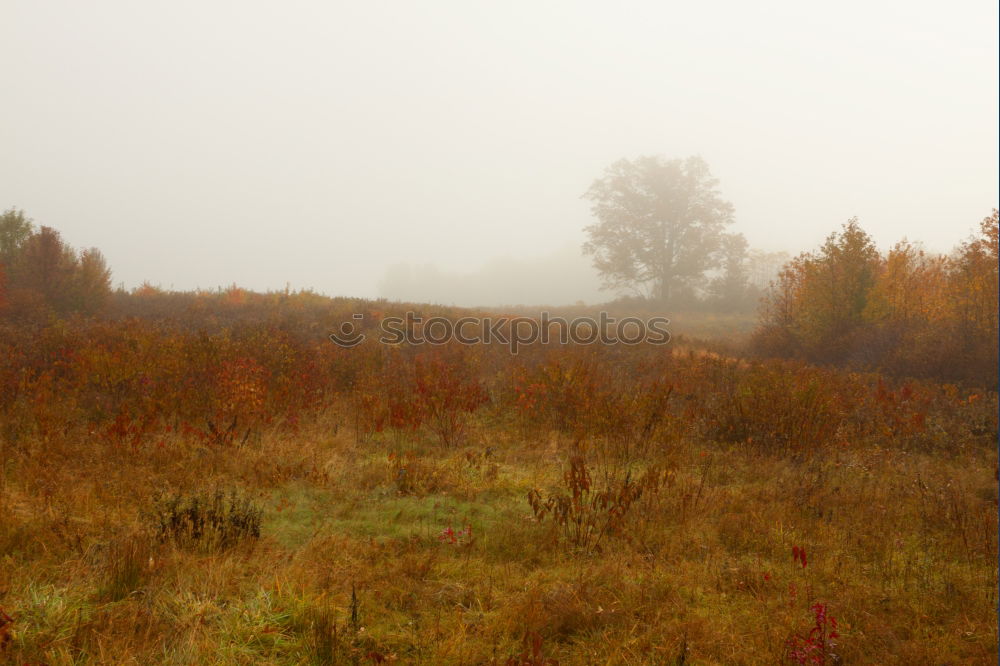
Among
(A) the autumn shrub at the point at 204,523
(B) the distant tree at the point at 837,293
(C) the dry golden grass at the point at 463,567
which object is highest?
(B) the distant tree at the point at 837,293

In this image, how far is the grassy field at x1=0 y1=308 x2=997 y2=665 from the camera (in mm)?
2951

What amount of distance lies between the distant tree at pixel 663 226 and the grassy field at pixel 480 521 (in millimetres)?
23424

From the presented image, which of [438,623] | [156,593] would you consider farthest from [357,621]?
[156,593]

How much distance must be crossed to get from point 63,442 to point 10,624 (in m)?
3.76

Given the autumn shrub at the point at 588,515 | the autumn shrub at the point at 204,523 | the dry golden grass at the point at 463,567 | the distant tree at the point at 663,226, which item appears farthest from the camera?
the distant tree at the point at 663,226

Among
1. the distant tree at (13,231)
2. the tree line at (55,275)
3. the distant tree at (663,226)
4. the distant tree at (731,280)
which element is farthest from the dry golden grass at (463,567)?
the distant tree at (663,226)

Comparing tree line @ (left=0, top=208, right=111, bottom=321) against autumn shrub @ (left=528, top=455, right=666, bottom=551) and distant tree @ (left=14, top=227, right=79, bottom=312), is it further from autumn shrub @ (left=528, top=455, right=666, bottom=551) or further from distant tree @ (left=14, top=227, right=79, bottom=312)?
autumn shrub @ (left=528, top=455, right=666, bottom=551)

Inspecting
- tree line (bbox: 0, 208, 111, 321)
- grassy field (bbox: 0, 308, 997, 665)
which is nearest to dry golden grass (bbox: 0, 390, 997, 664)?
grassy field (bbox: 0, 308, 997, 665)

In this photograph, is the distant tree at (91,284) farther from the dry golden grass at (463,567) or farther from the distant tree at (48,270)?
the dry golden grass at (463,567)

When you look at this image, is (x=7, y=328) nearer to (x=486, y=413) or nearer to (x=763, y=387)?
(x=486, y=413)

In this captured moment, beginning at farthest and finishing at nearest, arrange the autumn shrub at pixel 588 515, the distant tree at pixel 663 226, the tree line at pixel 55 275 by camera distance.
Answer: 1. the distant tree at pixel 663 226
2. the tree line at pixel 55 275
3. the autumn shrub at pixel 588 515

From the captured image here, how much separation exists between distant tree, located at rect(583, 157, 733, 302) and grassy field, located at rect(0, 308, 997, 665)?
2342cm

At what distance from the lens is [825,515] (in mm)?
4945

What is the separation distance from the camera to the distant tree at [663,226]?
31594 millimetres
